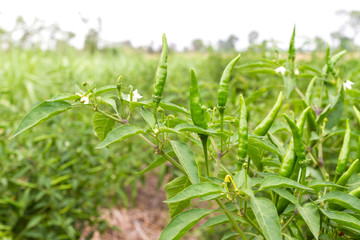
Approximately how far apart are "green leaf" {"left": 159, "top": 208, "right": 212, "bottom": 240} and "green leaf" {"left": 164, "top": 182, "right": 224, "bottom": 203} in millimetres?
44

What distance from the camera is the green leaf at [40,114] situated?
0.63 metres

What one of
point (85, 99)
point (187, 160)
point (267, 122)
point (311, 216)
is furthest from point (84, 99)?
point (311, 216)

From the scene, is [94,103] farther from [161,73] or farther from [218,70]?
[218,70]

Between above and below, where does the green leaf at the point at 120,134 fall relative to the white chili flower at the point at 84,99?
below

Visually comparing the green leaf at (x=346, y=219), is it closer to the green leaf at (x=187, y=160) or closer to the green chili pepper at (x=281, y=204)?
the green chili pepper at (x=281, y=204)

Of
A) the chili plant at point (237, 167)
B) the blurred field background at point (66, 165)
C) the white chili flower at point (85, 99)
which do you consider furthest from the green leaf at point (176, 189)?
the blurred field background at point (66, 165)

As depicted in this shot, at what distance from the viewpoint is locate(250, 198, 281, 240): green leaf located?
530 millimetres

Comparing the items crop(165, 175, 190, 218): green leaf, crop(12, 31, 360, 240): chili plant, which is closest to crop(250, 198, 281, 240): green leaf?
crop(12, 31, 360, 240): chili plant

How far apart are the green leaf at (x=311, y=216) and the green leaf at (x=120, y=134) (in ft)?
1.00

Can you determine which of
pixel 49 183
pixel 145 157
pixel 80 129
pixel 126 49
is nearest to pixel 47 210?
pixel 49 183

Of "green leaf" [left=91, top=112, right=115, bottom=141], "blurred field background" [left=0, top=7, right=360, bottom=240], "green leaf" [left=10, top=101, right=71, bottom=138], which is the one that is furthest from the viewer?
"blurred field background" [left=0, top=7, right=360, bottom=240]

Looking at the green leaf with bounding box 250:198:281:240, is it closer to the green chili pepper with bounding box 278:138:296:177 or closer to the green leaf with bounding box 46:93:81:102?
the green chili pepper with bounding box 278:138:296:177

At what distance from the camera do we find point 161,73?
2.19 ft

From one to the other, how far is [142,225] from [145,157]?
0.93m
